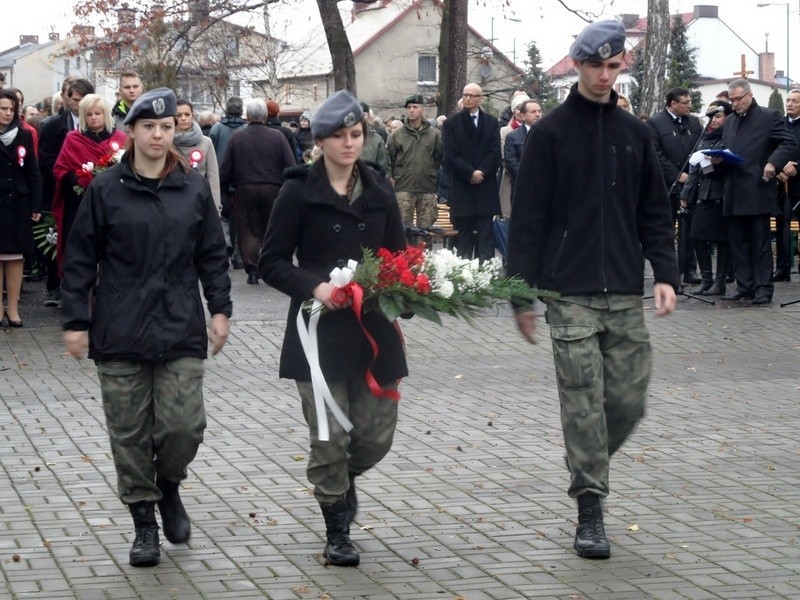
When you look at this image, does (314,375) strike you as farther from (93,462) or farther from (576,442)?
(93,462)

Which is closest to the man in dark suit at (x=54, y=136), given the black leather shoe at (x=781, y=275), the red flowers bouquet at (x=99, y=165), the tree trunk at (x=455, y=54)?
the red flowers bouquet at (x=99, y=165)

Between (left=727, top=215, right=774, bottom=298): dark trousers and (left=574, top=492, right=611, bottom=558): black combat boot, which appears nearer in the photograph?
(left=574, top=492, right=611, bottom=558): black combat boot

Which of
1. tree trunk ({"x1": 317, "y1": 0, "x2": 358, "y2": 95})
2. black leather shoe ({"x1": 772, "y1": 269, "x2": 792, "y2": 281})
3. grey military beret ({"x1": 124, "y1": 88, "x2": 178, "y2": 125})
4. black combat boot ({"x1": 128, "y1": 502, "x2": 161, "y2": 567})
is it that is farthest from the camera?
tree trunk ({"x1": 317, "y1": 0, "x2": 358, "y2": 95})

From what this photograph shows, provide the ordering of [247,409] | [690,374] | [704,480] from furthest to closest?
[690,374]
[247,409]
[704,480]

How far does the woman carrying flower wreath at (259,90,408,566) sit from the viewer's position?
235 inches

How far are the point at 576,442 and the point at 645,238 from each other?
96 cm

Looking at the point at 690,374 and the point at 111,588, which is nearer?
the point at 111,588

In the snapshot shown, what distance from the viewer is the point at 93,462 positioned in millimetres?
7910

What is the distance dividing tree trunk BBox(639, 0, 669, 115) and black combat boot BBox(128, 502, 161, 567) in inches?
825

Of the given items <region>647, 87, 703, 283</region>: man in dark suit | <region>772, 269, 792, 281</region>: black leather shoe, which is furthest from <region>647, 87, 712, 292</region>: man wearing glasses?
<region>772, 269, 792, 281</region>: black leather shoe

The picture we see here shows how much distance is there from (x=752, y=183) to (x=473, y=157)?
10.7ft

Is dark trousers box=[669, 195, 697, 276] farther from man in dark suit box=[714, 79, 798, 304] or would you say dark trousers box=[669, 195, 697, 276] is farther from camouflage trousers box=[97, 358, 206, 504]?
camouflage trousers box=[97, 358, 206, 504]

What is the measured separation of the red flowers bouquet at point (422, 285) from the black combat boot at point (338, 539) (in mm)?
836

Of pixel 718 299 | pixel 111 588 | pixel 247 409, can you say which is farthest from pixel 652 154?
pixel 718 299
